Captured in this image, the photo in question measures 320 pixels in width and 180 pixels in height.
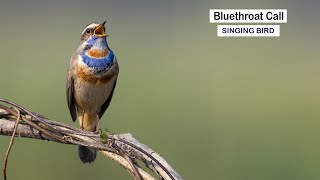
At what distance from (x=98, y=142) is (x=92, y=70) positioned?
3.41ft

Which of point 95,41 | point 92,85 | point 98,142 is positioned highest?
point 95,41

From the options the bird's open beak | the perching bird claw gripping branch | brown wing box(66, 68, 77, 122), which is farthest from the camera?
brown wing box(66, 68, 77, 122)

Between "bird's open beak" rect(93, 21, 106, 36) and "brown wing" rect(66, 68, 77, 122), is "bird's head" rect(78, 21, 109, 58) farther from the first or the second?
"brown wing" rect(66, 68, 77, 122)

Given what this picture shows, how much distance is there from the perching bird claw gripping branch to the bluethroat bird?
0.92m

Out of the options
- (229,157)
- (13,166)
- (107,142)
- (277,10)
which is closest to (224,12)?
(277,10)

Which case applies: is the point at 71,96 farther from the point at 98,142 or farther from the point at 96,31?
the point at 98,142

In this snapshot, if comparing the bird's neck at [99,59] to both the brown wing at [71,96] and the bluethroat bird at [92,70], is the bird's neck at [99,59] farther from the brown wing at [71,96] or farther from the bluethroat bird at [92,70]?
the brown wing at [71,96]

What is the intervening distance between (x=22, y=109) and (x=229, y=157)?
2217mm

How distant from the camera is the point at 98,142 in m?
1.62

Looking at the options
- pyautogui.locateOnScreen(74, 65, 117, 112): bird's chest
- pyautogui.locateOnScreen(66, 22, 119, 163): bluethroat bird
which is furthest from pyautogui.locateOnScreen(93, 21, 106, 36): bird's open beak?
pyautogui.locateOnScreen(74, 65, 117, 112): bird's chest

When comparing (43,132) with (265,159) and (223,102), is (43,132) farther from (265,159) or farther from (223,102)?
(223,102)

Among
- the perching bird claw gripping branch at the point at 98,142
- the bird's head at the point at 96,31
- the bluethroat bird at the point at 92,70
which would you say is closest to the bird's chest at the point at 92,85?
the bluethroat bird at the point at 92,70

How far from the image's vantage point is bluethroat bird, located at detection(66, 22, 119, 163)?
8.57ft

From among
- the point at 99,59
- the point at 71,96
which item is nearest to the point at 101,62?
the point at 99,59
